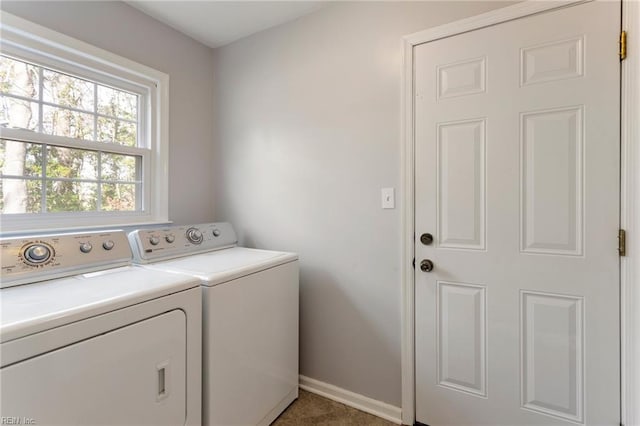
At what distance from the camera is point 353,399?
1.77 meters

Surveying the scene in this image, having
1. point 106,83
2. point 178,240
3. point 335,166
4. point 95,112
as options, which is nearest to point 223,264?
point 178,240

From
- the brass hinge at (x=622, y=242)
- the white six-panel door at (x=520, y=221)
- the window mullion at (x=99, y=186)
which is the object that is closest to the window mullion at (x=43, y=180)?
the window mullion at (x=99, y=186)

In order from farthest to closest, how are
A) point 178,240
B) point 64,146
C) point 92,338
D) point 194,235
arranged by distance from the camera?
point 194,235
point 178,240
point 64,146
point 92,338

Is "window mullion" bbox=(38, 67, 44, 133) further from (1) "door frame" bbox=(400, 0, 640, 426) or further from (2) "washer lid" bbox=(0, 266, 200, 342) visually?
(1) "door frame" bbox=(400, 0, 640, 426)

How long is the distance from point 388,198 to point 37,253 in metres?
1.61

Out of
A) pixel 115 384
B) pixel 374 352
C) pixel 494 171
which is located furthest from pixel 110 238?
pixel 494 171

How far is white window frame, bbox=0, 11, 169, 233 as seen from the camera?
144 cm

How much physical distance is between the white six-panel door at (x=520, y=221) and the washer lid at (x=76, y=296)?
125cm

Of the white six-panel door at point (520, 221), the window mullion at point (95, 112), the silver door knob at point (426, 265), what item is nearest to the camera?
the white six-panel door at point (520, 221)

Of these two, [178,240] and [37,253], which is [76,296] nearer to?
[37,253]

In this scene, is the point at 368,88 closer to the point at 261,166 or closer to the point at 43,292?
the point at 261,166

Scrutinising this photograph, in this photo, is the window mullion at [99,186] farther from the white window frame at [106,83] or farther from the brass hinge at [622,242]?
the brass hinge at [622,242]

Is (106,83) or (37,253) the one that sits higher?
(106,83)

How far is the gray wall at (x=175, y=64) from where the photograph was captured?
160 centimetres
